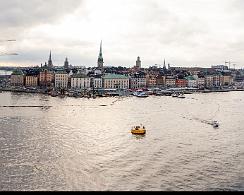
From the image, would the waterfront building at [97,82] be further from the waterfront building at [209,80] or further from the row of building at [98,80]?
the waterfront building at [209,80]

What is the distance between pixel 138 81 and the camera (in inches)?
3022

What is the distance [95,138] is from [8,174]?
7.23 meters

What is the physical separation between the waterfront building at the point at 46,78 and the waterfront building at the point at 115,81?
11.6 meters

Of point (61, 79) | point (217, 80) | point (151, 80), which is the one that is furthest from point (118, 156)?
point (217, 80)

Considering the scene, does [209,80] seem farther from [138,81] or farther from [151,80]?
[138,81]

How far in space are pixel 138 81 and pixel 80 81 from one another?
1294 cm

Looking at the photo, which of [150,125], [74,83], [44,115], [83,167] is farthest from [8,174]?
[74,83]

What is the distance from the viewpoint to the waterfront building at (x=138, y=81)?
7581cm

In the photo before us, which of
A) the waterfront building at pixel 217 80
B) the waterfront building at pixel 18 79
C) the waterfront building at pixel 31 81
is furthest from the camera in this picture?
the waterfront building at pixel 217 80

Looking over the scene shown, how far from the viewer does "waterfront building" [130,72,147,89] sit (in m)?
75.8

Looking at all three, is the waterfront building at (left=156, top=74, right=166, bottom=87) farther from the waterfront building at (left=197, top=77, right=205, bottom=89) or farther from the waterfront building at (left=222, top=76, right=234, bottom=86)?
the waterfront building at (left=222, top=76, right=234, bottom=86)

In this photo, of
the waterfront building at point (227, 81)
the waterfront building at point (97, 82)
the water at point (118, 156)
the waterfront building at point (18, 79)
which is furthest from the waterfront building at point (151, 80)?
the water at point (118, 156)

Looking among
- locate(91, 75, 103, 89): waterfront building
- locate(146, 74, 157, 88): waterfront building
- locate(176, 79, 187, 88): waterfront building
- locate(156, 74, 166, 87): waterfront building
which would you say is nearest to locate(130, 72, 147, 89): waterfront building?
locate(146, 74, 157, 88): waterfront building

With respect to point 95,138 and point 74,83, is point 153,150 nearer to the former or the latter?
point 95,138
